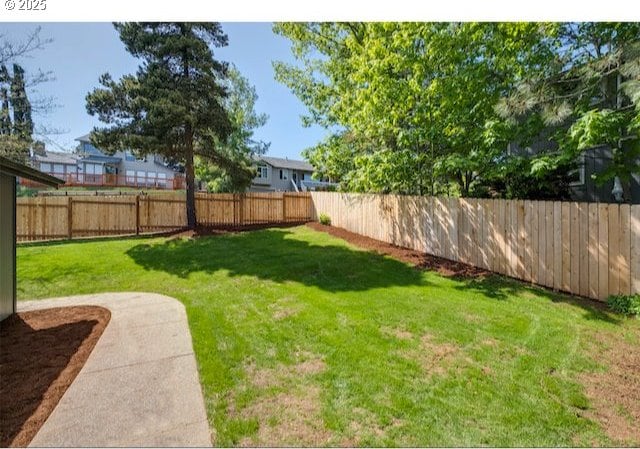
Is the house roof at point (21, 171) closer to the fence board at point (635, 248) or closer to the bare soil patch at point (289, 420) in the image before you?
the bare soil patch at point (289, 420)

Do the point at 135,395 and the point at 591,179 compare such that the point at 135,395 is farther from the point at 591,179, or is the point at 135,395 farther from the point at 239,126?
the point at 239,126

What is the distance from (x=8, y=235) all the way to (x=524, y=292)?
850 cm

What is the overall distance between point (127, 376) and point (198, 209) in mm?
11939

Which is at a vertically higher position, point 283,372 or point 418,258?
point 418,258

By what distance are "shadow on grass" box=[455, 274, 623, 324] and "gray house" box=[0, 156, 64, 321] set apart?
7347 mm

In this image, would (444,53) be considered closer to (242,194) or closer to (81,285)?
(81,285)

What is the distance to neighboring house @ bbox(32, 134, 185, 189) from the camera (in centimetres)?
2811

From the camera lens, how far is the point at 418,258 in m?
8.51

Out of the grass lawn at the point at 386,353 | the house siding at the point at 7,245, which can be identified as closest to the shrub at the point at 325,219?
the grass lawn at the point at 386,353

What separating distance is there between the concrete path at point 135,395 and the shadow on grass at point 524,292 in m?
4.94

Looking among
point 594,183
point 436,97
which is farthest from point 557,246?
point 594,183

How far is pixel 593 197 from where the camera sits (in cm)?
955
